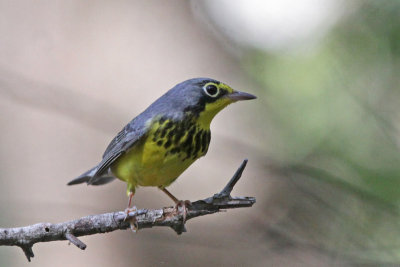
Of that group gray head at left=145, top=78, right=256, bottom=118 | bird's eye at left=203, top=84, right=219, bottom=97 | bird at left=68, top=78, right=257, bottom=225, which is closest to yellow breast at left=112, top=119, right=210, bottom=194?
bird at left=68, top=78, right=257, bottom=225

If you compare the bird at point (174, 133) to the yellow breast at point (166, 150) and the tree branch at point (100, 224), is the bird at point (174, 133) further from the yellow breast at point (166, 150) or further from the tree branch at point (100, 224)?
the tree branch at point (100, 224)

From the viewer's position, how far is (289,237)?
386cm

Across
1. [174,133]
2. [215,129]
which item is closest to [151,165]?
[174,133]

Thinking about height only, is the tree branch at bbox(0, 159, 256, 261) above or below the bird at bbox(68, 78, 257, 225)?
below

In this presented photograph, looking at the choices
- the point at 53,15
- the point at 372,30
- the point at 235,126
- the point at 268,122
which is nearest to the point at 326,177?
the point at 372,30

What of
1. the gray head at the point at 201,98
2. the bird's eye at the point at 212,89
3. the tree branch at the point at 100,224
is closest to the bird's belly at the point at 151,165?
the gray head at the point at 201,98

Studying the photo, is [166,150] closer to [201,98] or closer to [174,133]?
[174,133]

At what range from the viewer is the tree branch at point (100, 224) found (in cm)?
314

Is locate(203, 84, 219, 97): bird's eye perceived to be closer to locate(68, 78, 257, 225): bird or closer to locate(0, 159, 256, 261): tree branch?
locate(68, 78, 257, 225): bird

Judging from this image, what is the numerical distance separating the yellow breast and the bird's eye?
28 cm

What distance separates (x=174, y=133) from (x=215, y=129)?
3.55 metres

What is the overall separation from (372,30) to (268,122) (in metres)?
1.65

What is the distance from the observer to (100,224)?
320cm

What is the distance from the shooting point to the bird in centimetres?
407
